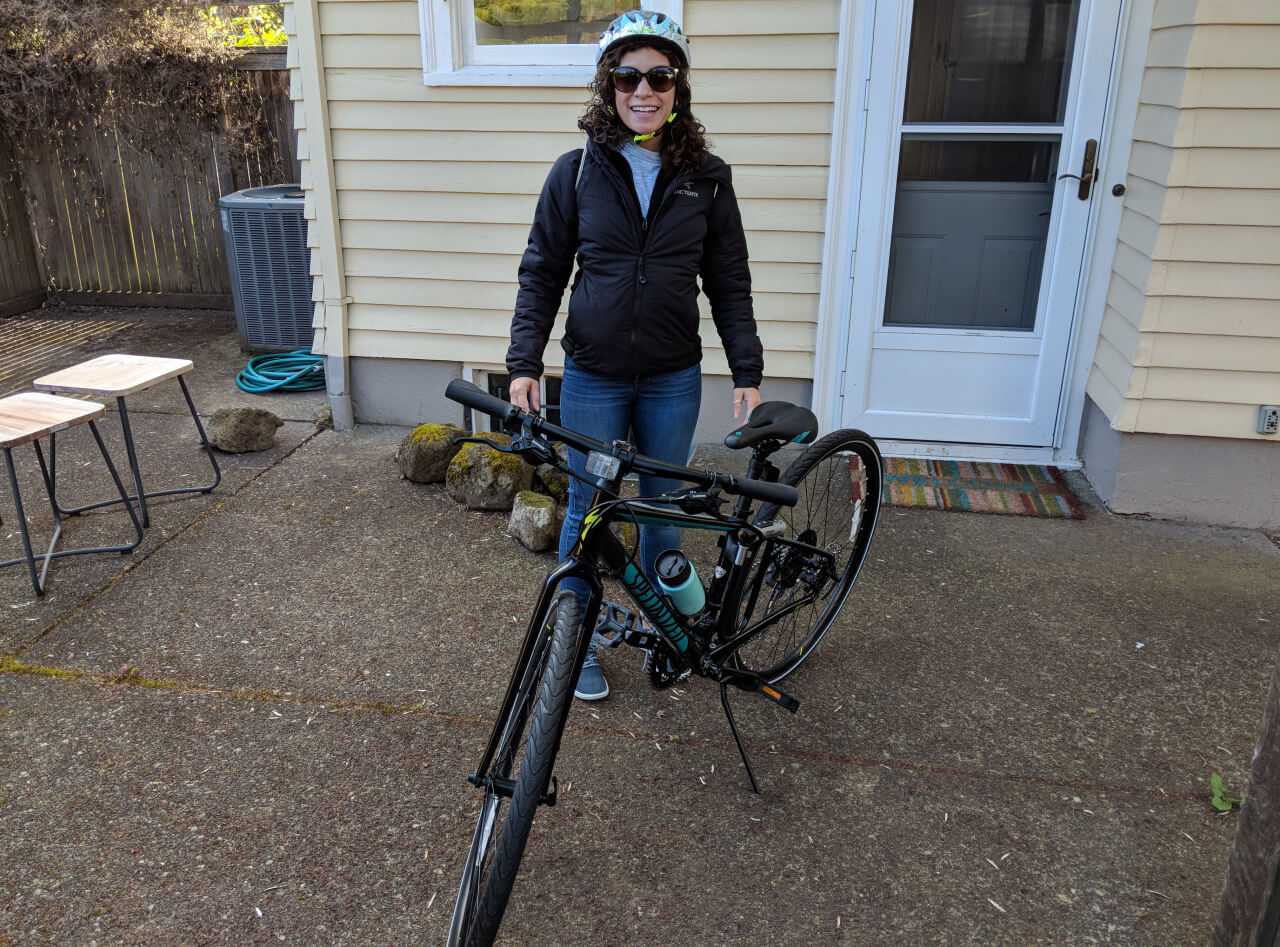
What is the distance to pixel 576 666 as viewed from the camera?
6.78 feet

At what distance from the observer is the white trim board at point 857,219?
13.6 ft

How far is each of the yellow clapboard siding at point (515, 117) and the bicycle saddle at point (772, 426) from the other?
2.29 metres

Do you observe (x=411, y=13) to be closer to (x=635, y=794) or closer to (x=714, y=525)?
(x=714, y=525)

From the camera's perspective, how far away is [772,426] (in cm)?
245

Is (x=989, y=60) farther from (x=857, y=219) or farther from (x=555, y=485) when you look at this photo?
(x=555, y=485)

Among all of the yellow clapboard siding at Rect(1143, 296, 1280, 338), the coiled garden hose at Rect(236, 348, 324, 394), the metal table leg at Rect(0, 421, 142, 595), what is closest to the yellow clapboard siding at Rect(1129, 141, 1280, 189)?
the yellow clapboard siding at Rect(1143, 296, 1280, 338)

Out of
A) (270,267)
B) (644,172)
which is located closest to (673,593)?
(644,172)

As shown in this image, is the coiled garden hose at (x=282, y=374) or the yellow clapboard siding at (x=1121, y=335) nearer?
the yellow clapboard siding at (x=1121, y=335)

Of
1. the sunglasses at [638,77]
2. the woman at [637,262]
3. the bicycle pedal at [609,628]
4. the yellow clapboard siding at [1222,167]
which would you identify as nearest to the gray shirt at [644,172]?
the woman at [637,262]

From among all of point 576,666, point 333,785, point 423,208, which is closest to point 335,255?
point 423,208

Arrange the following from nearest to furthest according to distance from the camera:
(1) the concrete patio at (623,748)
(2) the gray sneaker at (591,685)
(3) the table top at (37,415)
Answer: (1) the concrete patio at (623,748) < (2) the gray sneaker at (591,685) < (3) the table top at (37,415)

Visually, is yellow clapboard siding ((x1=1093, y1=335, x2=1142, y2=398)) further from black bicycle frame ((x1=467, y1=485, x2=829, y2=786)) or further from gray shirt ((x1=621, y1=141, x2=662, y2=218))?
gray shirt ((x1=621, y1=141, x2=662, y2=218))

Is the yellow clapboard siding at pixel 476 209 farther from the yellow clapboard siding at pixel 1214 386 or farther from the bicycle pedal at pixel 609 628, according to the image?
the bicycle pedal at pixel 609 628

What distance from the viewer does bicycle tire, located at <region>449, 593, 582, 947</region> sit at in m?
1.96
